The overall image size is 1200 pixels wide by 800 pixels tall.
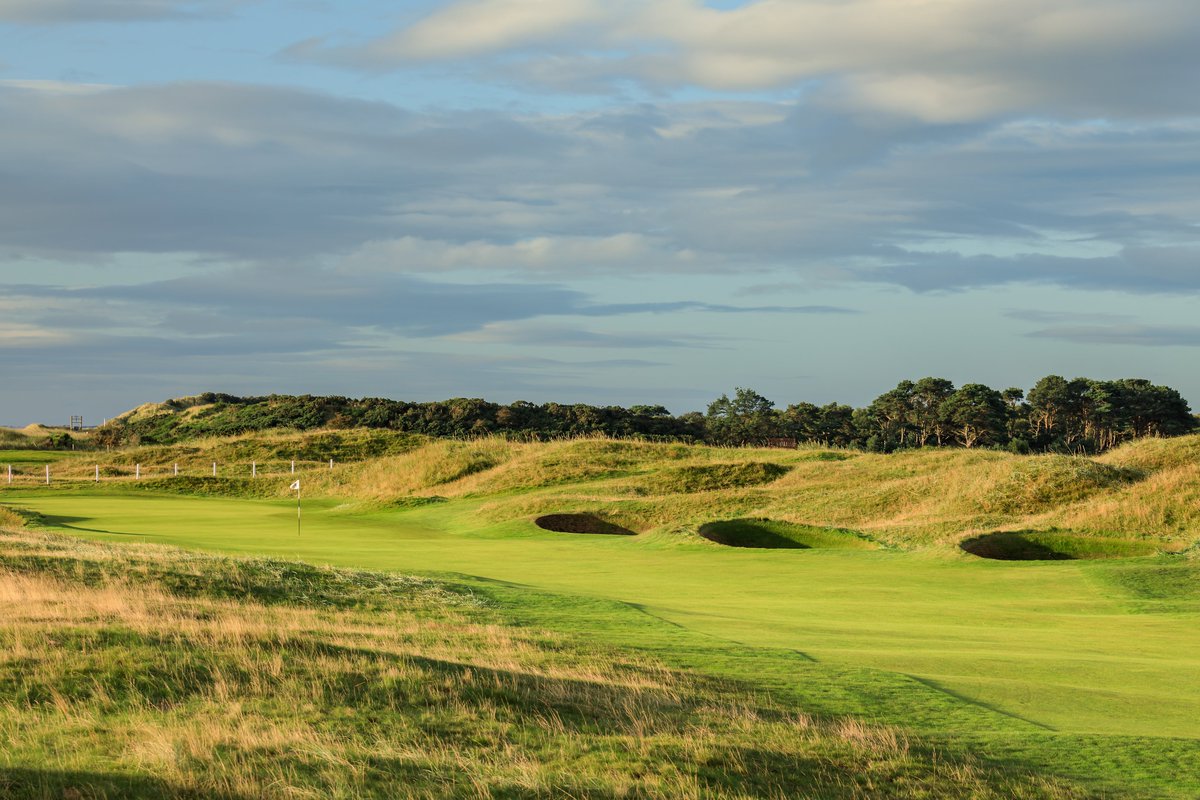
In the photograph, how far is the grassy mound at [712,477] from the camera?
1645 inches

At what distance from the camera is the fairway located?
9.66m

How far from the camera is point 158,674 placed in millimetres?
9547

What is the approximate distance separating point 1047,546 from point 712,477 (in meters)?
→ 16.9

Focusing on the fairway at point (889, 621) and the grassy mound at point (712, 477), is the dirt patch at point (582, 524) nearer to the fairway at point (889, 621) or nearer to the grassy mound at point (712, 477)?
the fairway at point (889, 621)

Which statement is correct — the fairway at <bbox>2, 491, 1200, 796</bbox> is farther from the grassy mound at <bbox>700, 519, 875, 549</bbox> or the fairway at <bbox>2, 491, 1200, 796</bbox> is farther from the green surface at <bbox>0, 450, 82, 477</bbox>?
the green surface at <bbox>0, 450, 82, 477</bbox>

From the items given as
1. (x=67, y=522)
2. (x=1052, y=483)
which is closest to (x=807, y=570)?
(x=1052, y=483)

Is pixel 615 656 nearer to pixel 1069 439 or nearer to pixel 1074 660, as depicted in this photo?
pixel 1074 660

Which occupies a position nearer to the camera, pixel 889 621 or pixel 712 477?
pixel 889 621

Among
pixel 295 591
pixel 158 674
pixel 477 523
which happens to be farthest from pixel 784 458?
pixel 158 674

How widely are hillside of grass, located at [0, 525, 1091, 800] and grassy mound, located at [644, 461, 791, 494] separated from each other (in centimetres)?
2881

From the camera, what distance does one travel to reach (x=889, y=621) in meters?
16.7

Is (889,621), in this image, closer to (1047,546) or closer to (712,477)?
(1047,546)

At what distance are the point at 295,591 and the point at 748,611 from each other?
6.90m

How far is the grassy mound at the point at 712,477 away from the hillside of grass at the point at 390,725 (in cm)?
2881
